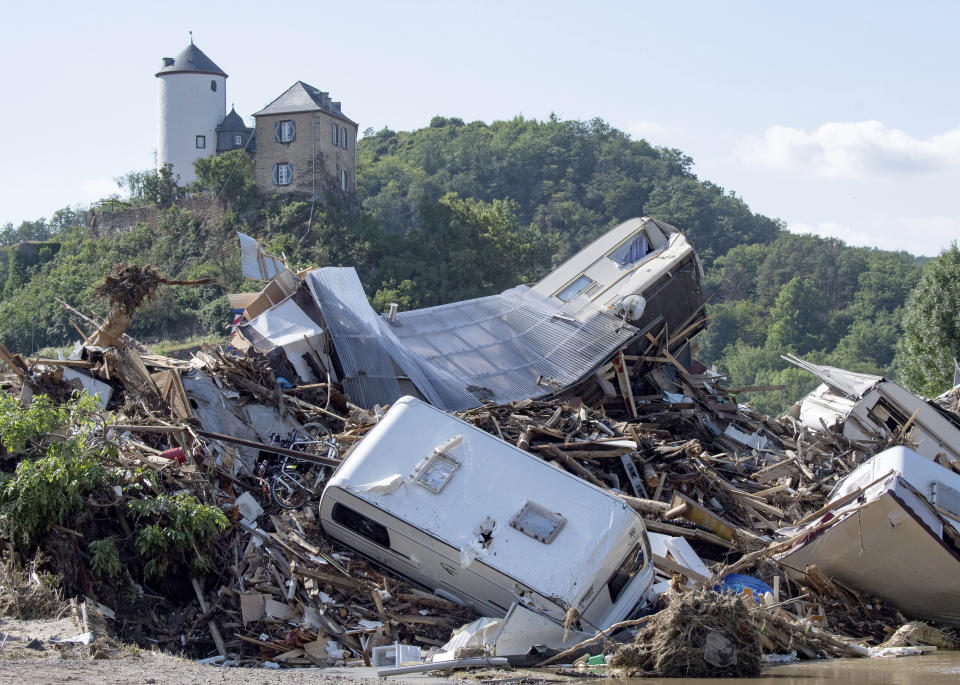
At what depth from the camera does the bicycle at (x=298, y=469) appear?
9.12 m

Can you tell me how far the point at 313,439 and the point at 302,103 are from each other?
4399 cm

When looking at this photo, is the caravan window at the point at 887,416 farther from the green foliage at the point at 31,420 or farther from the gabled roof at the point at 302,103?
the gabled roof at the point at 302,103

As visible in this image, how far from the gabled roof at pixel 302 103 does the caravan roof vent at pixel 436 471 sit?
45504 millimetres

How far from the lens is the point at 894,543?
27.6ft

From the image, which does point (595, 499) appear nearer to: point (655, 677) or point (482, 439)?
point (482, 439)

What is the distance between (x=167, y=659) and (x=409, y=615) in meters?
1.99

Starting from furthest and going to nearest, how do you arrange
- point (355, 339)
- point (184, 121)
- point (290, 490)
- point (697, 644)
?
point (184, 121) → point (355, 339) → point (290, 490) → point (697, 644)

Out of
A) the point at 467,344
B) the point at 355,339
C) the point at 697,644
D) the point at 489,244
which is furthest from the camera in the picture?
the point at 489,244

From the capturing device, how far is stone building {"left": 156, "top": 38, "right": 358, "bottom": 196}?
51.4 metres

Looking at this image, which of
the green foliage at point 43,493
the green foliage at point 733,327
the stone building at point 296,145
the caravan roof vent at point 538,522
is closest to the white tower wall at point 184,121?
the stone building at point 296,145

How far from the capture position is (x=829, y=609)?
28.7ft

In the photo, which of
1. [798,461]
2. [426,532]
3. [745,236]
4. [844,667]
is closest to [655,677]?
[844,667]

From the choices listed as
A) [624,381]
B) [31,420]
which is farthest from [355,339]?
[31,420]

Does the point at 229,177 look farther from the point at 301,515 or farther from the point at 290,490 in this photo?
the point at 301,515
